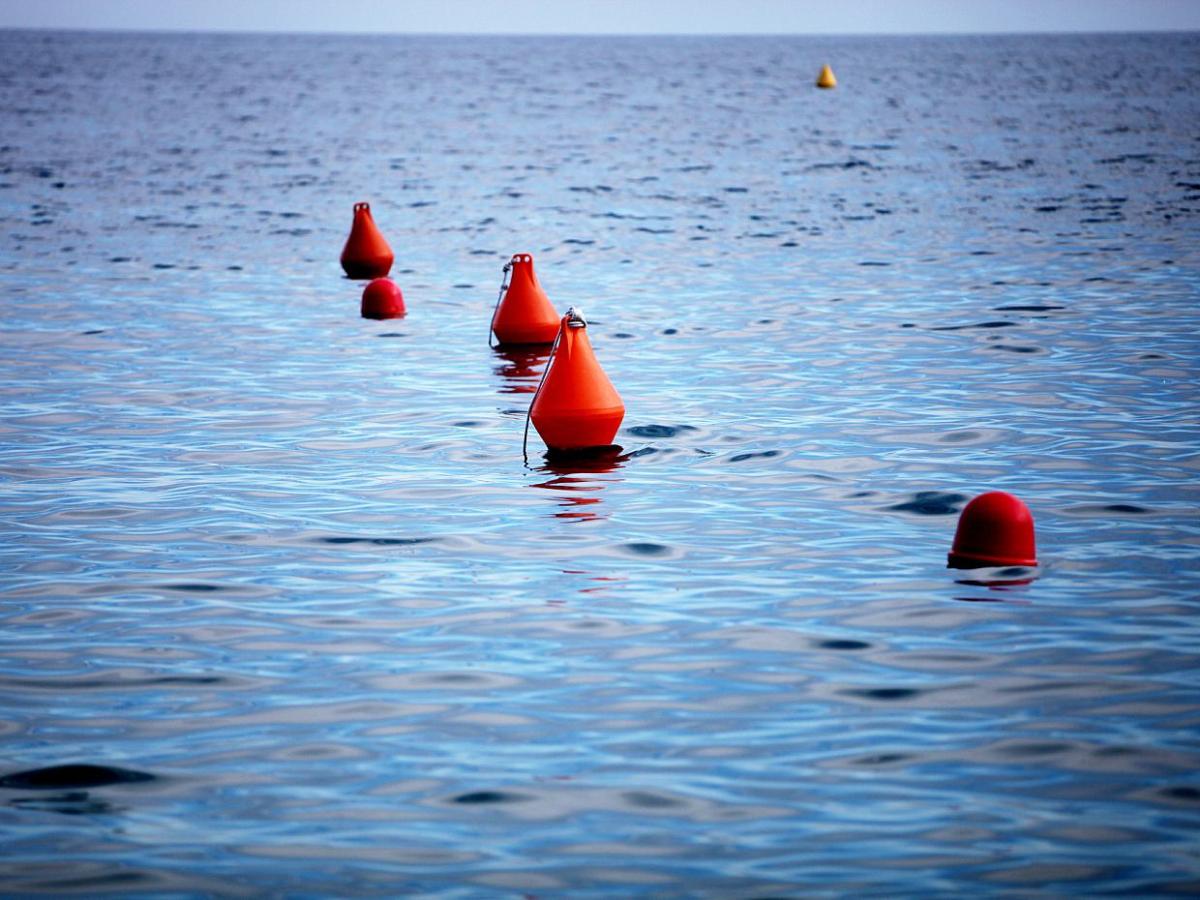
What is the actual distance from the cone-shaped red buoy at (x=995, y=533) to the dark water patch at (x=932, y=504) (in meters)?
0.99

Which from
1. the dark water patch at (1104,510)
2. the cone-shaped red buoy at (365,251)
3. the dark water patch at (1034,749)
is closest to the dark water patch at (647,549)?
the dark water patch at (1104,510)

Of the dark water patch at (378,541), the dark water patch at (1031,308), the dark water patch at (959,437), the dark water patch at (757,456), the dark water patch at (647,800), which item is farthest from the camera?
the dark water patch at (1031,308)

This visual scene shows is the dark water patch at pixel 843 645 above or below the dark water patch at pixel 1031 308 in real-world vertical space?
below

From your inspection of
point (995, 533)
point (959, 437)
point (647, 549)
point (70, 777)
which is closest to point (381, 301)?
point (959, 437)

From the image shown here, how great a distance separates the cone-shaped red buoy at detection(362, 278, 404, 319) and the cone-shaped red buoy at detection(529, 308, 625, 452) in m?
6.60

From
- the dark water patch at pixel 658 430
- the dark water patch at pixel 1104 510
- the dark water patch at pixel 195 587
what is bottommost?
the dark water patch at pixel 195 587

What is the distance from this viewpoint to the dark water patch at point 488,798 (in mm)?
5480

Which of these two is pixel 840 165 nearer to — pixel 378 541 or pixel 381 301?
pixel 381 301

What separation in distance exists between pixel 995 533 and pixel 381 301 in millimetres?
9979

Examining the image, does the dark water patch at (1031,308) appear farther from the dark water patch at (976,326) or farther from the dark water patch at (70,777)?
the dark water patch at (70,777)

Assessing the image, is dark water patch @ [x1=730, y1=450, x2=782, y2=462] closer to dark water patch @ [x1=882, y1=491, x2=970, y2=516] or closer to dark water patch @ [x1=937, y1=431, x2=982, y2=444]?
dark water patch @ [x1=937, y1=431, x2=982, y2=444]

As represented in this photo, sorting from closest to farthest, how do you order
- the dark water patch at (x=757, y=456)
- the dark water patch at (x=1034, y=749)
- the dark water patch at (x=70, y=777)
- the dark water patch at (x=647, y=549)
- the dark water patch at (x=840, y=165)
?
the dark water patch at (x=70, y=777) → the dark water patch at (x=1034, y=749) → the dark water patch at (x=647, y=549) → the dark water patch at (x=757, y=456) → the dark water patch at (x=840, y=165)

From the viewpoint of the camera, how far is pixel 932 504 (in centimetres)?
916

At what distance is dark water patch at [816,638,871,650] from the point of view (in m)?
6.93
